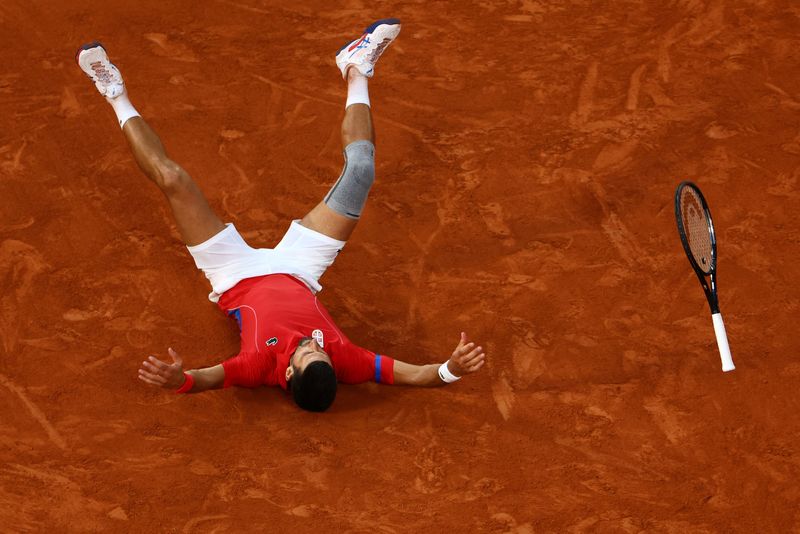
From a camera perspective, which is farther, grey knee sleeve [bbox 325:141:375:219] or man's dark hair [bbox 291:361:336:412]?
grey knee sleeve [bbox 325:141:375:219]

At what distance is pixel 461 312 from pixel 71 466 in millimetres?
2572

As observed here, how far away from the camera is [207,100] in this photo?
27.8ft

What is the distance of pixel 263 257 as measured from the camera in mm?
6785

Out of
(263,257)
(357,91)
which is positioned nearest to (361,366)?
(263,257)

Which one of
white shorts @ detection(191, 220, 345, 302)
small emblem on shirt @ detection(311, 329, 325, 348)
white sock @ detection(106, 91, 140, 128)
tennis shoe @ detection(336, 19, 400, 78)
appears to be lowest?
small emblem on shirt @ detection(311, 329, 325, 348)

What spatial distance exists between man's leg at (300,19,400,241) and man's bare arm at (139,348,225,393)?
1.22 meters

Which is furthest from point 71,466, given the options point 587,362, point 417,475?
point 587,362

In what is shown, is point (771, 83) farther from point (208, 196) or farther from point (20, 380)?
point (20, 380)

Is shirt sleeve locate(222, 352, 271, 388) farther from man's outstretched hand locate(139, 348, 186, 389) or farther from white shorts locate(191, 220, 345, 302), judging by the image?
white shorts locate(191, 220, 345, 302)

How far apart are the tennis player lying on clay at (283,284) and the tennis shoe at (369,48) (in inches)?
9.9

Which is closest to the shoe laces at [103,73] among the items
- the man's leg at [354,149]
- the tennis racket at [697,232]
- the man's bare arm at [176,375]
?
the man's leg at [354,149]

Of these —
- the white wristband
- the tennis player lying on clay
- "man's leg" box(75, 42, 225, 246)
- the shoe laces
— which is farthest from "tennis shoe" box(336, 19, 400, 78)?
the white wristband

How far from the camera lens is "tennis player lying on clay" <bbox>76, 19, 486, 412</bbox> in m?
6.06

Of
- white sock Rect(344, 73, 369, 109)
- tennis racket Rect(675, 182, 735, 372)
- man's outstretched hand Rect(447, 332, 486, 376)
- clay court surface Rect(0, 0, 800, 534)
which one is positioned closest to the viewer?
clay court surface Rect(0, 0, 800, 534)
